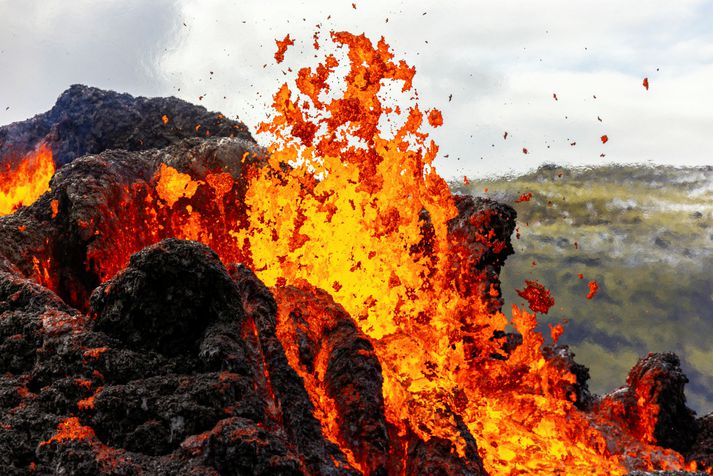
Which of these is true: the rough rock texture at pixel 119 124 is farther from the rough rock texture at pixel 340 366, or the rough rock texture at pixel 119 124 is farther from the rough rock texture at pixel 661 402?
the rough rock texture at pixel 661 402

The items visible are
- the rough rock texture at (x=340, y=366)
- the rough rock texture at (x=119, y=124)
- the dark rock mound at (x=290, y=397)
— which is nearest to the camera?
the dark rock mound at (x=290, y=397)

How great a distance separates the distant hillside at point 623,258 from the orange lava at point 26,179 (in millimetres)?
33286

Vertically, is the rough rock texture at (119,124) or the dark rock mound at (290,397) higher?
the rough rock texture at (119,124)

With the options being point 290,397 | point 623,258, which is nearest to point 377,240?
point 290,397

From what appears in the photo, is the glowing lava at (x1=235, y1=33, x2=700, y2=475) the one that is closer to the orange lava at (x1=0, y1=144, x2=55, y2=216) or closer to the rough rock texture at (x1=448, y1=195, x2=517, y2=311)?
the rough rock texture at (x1=448, y1=195, x2=517, y2=311)

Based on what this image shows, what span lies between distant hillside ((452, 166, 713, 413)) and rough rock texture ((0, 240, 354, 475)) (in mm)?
42015

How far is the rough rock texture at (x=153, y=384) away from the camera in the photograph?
5.94 metres

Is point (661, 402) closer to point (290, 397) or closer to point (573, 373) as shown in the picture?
point (573, 373)

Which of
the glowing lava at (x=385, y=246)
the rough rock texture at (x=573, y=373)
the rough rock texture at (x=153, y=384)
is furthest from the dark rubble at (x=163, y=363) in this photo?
the rough rock texture at (x=573, y=373)

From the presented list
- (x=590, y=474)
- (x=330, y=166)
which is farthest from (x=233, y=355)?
(x=330, y=166)

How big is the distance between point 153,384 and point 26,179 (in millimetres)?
14201

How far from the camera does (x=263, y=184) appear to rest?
1573 centimetres

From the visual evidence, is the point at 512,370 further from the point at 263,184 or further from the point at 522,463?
the point at 263,184

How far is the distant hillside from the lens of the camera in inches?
1988
